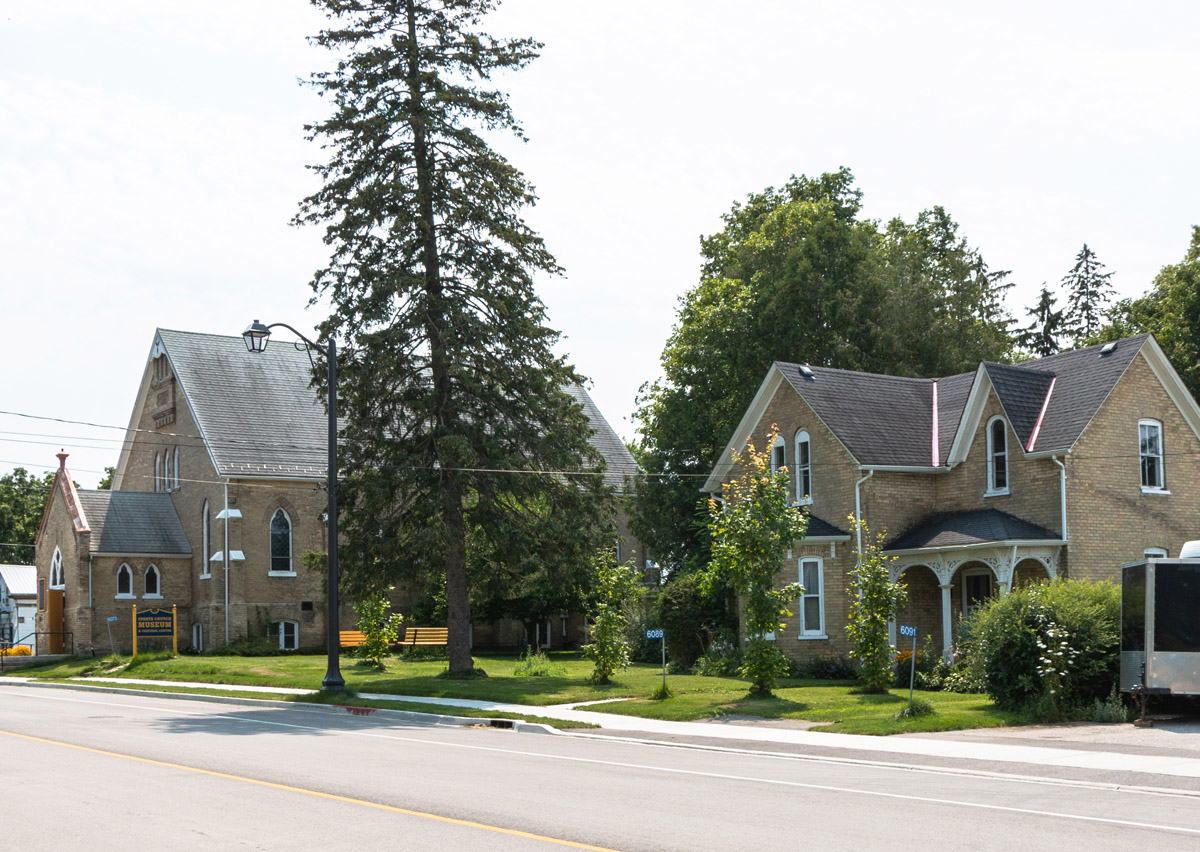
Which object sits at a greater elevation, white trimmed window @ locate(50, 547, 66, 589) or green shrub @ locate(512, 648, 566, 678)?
white trimmed window @ locate(50, 547, 66, 589)

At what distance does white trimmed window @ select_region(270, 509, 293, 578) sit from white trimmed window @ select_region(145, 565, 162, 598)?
4.86 meters

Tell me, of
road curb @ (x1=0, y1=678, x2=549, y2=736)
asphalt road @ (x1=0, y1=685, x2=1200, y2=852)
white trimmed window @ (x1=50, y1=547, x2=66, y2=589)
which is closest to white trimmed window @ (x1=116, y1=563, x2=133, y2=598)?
white trimmed window @ (x1=50, y1=547, x2=66, y2=589)

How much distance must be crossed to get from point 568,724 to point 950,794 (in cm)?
952

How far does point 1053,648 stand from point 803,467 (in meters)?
13.1

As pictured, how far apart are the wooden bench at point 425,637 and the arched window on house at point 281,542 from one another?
7.77m

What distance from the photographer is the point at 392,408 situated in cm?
3038

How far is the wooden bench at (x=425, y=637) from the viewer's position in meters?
40.3

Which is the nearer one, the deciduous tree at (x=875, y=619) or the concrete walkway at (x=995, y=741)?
the concrete walkway at (x=995, y=741)

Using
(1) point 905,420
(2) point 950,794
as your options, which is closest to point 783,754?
(2) point 950,794

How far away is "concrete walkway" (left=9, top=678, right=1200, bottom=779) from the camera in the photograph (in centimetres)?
1523

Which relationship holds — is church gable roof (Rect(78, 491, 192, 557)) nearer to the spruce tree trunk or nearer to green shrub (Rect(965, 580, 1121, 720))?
the spruce tree trunk

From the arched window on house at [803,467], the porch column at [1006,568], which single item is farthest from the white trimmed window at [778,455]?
the porch column at [1006,568]

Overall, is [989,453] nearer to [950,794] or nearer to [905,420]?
[905,420]

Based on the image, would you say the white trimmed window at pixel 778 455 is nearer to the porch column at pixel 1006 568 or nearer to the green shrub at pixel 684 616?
the green shrub at pixel 684 616
